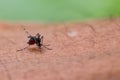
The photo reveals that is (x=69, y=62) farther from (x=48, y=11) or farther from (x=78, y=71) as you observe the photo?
(x=48, y=11)

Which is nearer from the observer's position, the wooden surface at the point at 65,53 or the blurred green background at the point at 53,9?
the wooden surface at the point at 65,53

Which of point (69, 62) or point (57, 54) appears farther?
point (57, 54)

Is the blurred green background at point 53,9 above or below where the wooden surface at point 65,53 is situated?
above

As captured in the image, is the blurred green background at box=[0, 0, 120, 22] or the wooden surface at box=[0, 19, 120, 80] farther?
the blurred green background at box=[0, 0, 120, 22]

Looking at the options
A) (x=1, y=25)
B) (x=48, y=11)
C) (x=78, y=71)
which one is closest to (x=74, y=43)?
(x=78, y=71)

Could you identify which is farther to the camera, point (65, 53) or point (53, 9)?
point (53, 9)

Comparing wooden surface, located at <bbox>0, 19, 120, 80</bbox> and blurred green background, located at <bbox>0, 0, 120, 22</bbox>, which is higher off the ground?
blurred green background, located at <bbox>0, 0, 120, 22</bbox>

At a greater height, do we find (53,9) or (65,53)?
(53,9)

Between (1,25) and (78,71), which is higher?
(1,25)
